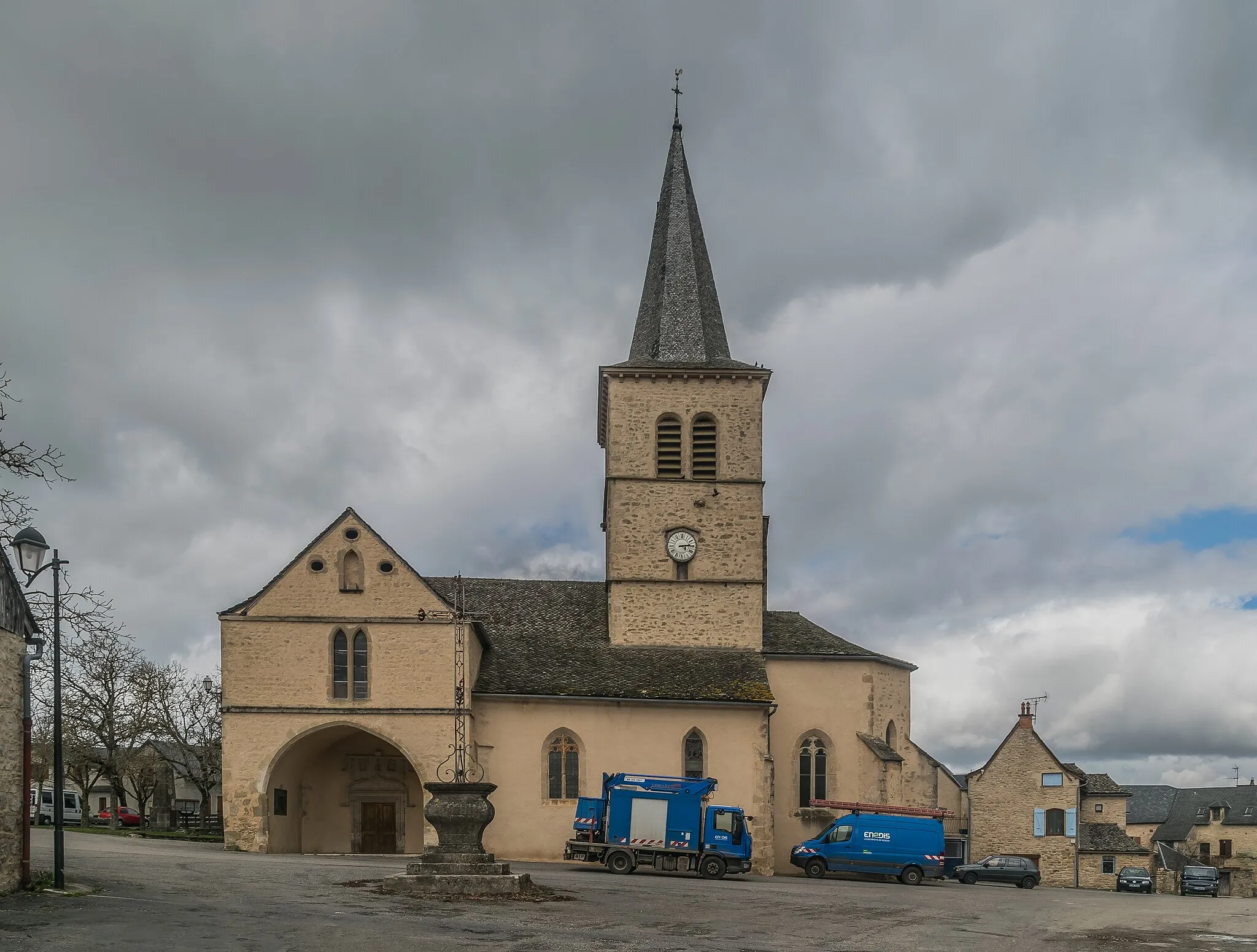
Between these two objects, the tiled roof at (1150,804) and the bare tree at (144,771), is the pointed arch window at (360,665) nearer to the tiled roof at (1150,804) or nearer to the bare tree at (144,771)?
the bare tree at (144,771)

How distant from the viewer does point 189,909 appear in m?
18.2

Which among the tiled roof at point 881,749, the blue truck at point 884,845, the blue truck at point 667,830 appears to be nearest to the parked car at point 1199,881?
the tiled roof at point 881,749

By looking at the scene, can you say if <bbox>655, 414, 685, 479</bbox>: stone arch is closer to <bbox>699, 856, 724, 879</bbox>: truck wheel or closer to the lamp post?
<bbox>699, 856, 724, 879</bbox>: truck wheel

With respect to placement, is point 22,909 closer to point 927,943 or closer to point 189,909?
point 189,909

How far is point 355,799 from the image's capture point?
38656 millimetres

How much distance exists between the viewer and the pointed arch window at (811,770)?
39.5m

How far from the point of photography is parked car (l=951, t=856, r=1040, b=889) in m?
43.8

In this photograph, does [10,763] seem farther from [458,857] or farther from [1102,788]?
[1102,788]

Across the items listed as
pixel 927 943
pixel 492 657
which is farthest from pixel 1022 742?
pixel 927 943

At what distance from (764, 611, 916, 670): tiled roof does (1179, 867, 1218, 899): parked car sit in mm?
17502

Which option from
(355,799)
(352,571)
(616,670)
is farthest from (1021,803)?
(352,571)

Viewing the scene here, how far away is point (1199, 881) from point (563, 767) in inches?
1094

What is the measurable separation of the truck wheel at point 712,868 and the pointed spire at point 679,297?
16537 mm

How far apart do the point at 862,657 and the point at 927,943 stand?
22159 millimetres
